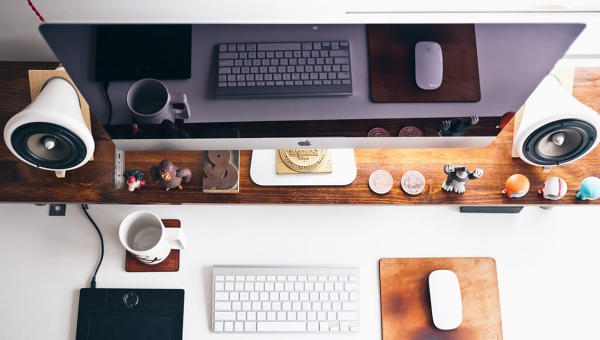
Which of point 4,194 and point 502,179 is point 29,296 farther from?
point 502,179

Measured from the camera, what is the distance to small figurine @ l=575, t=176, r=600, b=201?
103cm

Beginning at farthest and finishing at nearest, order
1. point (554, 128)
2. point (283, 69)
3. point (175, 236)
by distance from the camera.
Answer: point (175, 236)
point (554, 128)
point (283, 69)

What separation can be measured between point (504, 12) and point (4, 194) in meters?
1.16

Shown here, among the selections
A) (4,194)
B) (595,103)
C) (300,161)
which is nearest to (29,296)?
(4,194)

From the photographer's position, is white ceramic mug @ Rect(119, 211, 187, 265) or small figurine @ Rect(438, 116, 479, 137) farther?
white ceramic mug @ Rect(119, 211, 187, 265)

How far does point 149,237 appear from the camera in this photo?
1.12m

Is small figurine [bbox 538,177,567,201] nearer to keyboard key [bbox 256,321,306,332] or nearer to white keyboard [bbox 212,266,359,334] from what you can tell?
white keyboard [bbox 212,266,359,334]

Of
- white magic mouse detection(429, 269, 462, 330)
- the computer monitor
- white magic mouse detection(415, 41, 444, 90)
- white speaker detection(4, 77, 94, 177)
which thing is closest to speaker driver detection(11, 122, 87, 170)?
white speaker detection(4, 77, 94, 177)

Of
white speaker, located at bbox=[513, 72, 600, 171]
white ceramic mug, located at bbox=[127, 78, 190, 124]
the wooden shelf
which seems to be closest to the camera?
white ceramic mug, located at bbox=[127, 78, 190, 124]

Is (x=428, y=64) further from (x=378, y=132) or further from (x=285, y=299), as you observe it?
(x=285, y=299)

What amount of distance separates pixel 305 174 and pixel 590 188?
62 cm

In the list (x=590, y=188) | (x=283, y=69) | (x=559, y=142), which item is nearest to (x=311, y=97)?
A: (x=283, y=69)

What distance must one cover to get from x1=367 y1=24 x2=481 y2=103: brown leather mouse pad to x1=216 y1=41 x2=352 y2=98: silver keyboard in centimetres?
6

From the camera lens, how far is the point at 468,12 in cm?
101
